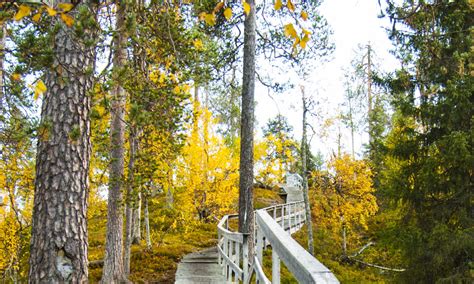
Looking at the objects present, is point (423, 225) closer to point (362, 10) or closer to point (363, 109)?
point (362, 10)

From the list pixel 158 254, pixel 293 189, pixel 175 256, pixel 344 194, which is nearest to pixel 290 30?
pixel 158 254

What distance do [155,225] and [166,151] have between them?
11070 millimetres

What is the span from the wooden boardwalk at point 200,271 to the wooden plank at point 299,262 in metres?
5.52

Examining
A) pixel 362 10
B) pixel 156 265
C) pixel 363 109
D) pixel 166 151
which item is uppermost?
pixel 363 109

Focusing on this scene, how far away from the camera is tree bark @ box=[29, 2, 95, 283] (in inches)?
131

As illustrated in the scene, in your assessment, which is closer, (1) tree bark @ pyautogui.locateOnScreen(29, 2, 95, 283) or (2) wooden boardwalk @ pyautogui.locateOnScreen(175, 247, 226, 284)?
(1) tree bark @ pyautogui.locateOnScreen(29, 2, 95, 283)

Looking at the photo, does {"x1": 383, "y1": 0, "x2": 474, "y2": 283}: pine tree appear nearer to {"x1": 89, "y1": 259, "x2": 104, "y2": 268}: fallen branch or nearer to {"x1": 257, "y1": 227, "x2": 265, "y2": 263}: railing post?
{"x1": 257, "y1": 227, "x2": 265, "y2": 263}: railing post

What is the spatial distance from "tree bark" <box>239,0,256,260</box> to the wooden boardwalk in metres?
0.92

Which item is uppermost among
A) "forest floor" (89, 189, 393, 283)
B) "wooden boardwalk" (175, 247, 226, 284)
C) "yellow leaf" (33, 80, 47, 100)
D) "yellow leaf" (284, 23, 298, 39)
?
"yellow leaf" (284, 23, 298, 39)

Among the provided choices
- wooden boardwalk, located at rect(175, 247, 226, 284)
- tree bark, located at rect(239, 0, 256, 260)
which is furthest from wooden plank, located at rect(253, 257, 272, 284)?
tree bark, located at rect(239, 0, 256, 260)

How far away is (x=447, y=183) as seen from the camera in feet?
29.3

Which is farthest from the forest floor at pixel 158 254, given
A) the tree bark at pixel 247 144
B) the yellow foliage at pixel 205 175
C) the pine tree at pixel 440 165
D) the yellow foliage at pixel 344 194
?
the pine tree at pixel 440 165

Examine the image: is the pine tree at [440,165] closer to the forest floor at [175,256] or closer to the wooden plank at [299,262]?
the forest floor at [175,256]

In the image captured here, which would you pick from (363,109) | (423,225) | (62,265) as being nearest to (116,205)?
(62,265)
